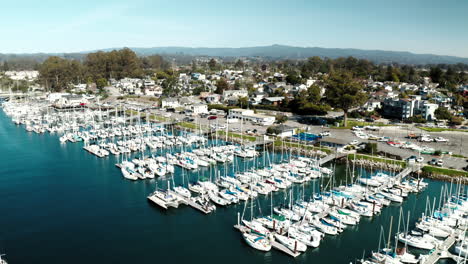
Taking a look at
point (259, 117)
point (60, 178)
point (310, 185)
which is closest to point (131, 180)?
point (60, 178)

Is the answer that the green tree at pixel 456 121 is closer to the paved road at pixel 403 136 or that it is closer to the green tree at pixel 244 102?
the paved road at pixel 403 136

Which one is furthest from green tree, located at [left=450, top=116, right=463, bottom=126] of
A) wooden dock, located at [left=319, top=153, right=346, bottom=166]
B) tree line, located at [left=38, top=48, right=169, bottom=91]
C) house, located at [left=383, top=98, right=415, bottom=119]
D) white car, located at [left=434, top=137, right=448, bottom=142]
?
tree line, located at [left=38, top=48, right=169, bottom=91]

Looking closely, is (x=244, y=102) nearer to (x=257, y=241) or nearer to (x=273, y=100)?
(x=273, y=100)

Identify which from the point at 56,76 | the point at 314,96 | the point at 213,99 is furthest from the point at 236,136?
the point at 56,76

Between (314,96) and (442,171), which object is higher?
(314,96)

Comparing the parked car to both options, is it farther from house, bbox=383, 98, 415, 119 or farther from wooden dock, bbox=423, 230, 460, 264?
house, bbox=383, 98, 415, 119
